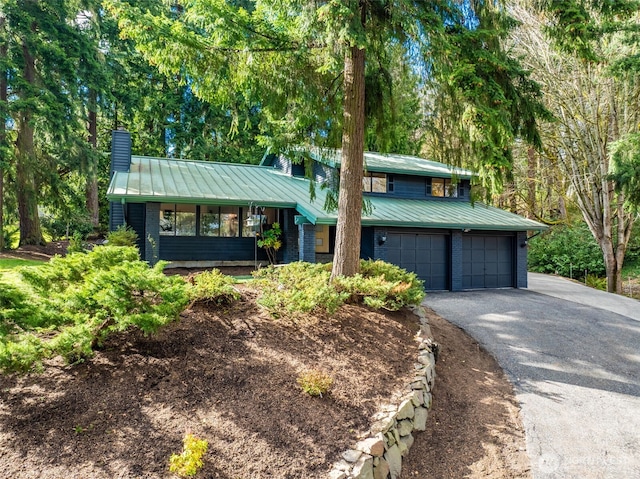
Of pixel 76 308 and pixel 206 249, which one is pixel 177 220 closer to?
pixel 206 249

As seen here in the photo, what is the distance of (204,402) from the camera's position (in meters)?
3.63

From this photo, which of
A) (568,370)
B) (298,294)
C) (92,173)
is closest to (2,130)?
(92,173)

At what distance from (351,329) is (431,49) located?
16.4 ft

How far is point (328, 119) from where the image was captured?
777cm

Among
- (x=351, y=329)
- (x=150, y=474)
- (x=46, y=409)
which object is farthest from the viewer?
(x=351, y=329)

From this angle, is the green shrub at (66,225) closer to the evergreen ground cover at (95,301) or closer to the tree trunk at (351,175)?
the evergreen ground cover at (95,301)

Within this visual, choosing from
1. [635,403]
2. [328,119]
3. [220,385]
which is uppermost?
[328,119]

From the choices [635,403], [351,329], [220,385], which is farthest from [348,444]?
[635,403]

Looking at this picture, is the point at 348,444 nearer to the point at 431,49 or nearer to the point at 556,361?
the point at 556,361

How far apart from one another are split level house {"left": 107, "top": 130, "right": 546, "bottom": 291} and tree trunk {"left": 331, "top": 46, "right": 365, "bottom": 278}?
3343 millimetres

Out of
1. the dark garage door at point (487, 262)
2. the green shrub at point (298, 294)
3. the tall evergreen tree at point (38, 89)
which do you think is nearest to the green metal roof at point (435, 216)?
the dark garage door at point (487, 262)

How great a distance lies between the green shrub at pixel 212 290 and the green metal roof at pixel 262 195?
456cm

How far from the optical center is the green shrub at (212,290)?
5340mm

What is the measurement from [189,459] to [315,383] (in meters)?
1.55
